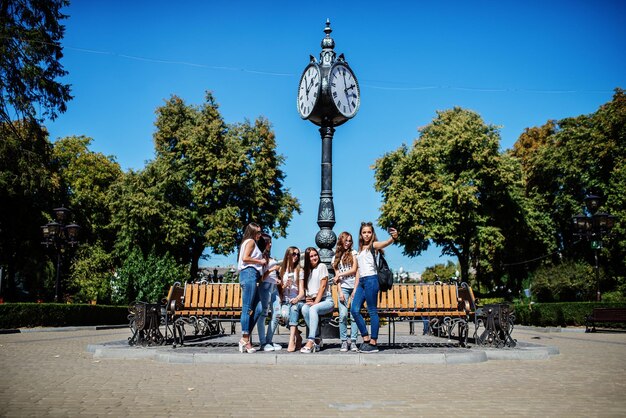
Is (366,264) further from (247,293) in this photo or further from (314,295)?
(247,293)

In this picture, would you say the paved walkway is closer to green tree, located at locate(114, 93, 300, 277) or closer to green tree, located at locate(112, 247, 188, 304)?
green tree, located at locate(112, 247, 188, 304)

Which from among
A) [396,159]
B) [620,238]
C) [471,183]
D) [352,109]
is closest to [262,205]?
[396,159]

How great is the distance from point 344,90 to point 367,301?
5.86 m

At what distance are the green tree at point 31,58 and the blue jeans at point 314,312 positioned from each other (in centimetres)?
2101

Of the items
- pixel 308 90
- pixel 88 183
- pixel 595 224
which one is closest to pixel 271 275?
pixel 308 90

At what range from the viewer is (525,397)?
6.23 metres

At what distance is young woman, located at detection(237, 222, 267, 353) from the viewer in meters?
9.80

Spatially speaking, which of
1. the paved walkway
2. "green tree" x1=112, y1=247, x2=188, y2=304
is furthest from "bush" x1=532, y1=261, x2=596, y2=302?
the paved walkway

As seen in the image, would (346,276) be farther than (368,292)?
Yes

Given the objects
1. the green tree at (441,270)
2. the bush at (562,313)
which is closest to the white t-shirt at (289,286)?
the bush at (562,313)

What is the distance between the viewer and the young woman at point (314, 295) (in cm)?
1010

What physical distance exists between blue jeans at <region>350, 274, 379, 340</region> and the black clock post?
2.88m

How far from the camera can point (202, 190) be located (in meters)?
35.7

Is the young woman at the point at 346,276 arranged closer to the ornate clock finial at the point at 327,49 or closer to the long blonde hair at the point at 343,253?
the long blonde hair at the point at 343,253
